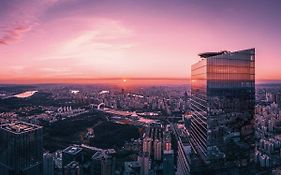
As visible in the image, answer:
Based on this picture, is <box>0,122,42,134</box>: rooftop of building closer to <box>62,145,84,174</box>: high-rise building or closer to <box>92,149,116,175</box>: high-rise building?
<box>92,149,116,175</box>: high-rise building

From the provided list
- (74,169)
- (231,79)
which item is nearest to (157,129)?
(74,169)

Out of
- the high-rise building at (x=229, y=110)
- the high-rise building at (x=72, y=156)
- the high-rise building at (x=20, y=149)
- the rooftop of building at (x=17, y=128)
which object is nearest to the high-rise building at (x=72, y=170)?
the high-rise building at (x=72, y=156)

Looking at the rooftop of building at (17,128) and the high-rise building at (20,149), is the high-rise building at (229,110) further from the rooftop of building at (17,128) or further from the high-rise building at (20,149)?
the rooftop of building at (17,128)

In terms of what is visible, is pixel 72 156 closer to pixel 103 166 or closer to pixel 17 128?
pixel 103 166

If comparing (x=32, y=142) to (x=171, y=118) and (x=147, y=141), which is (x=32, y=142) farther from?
(x=171, y=118)

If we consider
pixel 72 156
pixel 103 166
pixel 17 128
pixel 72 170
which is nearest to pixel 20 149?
pixel 17 128

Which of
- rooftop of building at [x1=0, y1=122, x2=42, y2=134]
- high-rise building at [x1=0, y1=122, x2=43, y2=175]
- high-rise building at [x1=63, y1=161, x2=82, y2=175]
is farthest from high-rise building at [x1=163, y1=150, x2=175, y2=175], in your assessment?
rooftop of building at [x1=0, y1=122, x2=42, y2=134]
